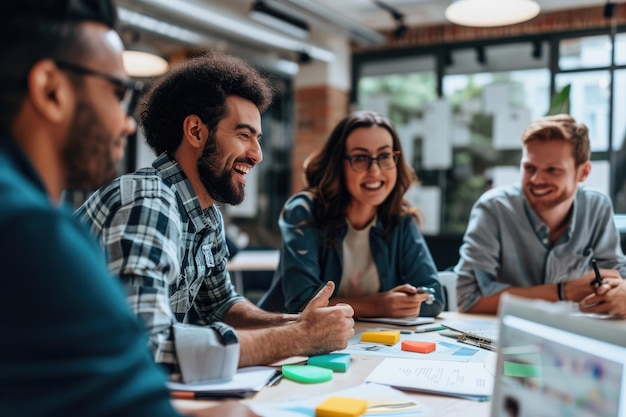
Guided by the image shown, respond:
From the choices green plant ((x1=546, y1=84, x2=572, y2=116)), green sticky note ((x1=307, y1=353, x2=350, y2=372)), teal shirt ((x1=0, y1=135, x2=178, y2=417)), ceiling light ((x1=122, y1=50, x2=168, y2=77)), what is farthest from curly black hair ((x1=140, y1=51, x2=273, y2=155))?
ceiling light ((x1=122, y1=50, x2=168, y2=77))

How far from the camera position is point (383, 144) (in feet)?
8.00

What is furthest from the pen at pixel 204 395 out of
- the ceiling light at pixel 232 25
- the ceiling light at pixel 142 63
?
the ceiling light at pixel 232 25

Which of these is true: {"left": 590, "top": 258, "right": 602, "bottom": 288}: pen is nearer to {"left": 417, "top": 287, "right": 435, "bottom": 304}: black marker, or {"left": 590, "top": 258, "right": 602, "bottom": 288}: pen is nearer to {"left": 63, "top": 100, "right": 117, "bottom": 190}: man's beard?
{"left": 417, "top": 287, "right": 435, "bottom": 304}: black marker

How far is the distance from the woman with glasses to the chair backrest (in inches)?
5.1

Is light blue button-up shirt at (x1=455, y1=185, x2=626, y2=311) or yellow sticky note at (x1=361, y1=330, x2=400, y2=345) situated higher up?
light blue button-up shirt at (x1=455, y1=185, x2=626, y2=311)

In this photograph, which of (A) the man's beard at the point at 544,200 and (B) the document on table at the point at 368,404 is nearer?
(B) the document on table at the point at 368,404

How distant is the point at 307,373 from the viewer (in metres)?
1.28

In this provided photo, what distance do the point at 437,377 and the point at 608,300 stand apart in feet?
3.62

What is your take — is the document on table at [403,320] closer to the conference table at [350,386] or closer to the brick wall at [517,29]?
the conference table at [350,386]

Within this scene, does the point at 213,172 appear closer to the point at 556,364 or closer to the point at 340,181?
the point at 340,181

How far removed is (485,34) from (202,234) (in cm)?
495

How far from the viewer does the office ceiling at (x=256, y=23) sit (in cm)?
465

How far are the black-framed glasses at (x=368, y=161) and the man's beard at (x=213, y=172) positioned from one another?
2.76 feet

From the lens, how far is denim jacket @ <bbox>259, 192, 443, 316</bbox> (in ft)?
7.08
